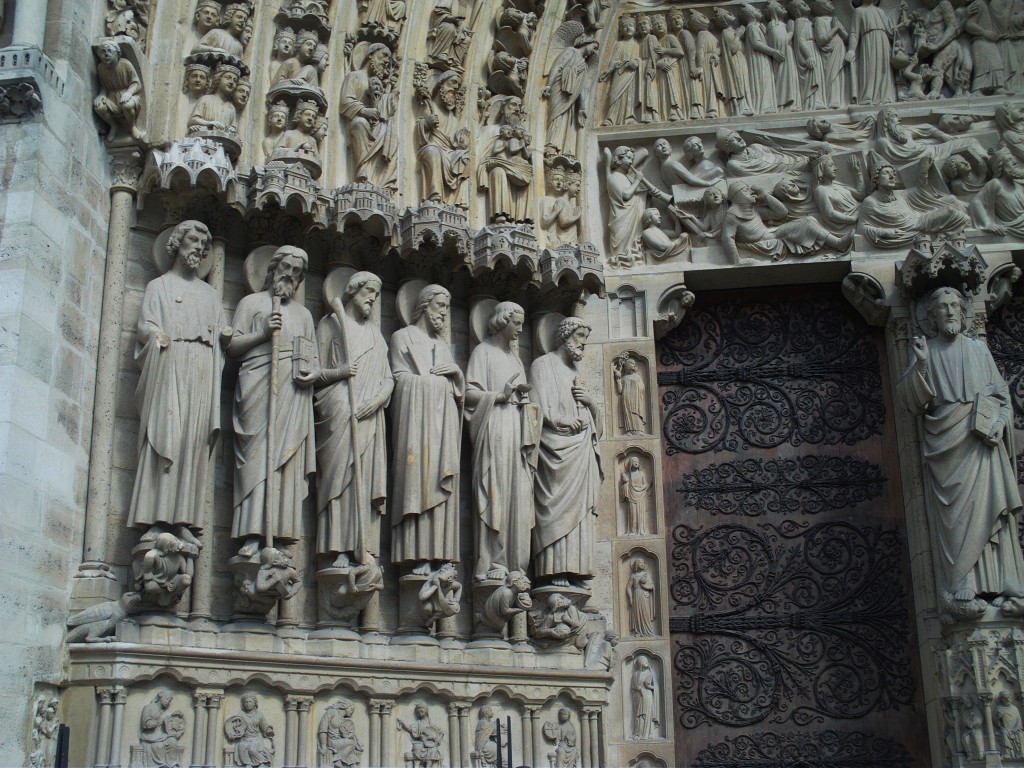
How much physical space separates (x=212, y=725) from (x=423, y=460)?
5.97 ft

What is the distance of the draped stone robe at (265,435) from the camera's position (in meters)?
6.80

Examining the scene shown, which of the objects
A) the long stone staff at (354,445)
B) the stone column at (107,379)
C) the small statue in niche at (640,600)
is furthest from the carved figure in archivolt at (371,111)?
the small statue in niche at (640,600)

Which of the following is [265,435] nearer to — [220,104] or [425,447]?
[425,447]

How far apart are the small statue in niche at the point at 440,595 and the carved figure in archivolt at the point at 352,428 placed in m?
0.35

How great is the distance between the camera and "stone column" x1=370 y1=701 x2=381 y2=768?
22.8ft

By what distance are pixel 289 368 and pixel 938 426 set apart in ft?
13.0

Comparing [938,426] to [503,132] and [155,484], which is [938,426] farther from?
[155,484]

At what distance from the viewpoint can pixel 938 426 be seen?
8.04 meters

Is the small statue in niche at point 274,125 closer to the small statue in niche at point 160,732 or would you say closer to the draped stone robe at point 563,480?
the draped stone robe at point 563,480

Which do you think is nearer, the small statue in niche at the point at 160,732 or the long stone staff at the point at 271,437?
the small statue in niche at the point at 160,732

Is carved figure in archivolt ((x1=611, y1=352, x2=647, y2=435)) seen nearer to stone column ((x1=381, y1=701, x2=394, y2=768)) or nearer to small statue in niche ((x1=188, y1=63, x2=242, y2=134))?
stone column ((x1=381, y1=701, x2=394, y2=768))

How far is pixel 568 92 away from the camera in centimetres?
899

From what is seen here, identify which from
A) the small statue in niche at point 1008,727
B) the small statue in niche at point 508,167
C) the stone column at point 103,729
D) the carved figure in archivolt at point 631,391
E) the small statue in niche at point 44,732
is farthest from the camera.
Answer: the carved figure in archivolt at point 631,391

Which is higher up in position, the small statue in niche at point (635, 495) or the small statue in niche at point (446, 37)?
the small statue in niche at point (446, 37)
